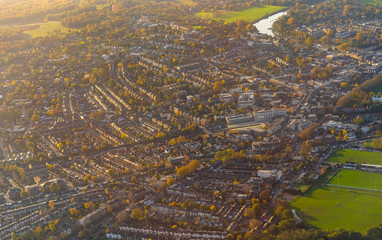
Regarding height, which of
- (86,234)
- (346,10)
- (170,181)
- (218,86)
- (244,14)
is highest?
(244,14)

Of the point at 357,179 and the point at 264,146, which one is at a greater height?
the point at 264,146

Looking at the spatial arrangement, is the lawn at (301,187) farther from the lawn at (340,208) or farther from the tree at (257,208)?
the tree at (257,208)

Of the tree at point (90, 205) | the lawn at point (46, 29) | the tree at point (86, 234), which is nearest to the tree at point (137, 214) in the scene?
the tree at point (86, 234)

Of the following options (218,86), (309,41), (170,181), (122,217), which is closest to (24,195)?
(122,217)

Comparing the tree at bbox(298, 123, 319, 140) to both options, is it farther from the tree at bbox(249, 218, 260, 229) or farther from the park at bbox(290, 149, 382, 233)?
the tree at bbox(249, 218, 260, 229)

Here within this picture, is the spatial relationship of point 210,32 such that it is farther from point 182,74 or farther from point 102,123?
point 102,123

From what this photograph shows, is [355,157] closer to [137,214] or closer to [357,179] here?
[357,179]

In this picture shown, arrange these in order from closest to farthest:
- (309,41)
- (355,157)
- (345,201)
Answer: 1. (345,201)
2. (355,157)
3. (309,41)

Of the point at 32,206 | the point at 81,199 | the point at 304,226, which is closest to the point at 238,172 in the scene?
the point at 304,226
